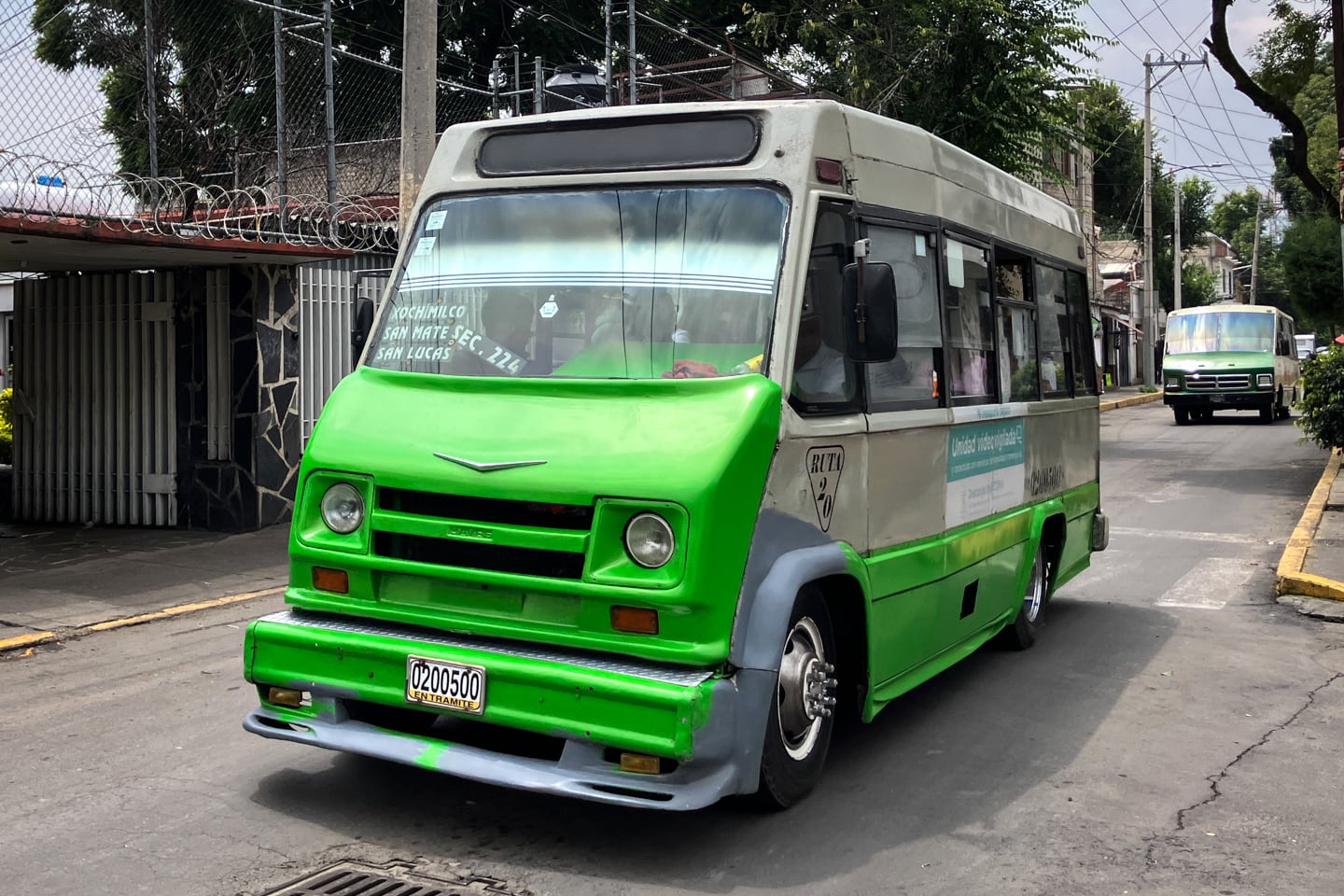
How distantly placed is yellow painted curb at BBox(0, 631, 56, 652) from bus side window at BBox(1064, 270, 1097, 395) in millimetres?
6699

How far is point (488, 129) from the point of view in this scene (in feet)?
18.5

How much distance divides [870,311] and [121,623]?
5828mm

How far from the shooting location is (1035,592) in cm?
824

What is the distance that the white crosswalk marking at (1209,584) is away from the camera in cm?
964

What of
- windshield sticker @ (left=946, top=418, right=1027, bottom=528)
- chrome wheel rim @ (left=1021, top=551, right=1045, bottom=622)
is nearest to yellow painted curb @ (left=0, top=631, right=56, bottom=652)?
windshield sticker @ (left=946, top=418, right=1027, bottom=528)

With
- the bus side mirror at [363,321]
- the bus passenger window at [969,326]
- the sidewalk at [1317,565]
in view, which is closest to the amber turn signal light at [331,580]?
the bus side mirror at [363,321]

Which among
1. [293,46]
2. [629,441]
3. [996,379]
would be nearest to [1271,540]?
[996,379]

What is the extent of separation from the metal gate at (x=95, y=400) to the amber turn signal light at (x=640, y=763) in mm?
9350

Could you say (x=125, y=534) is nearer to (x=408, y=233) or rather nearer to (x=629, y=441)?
(x=408, y=233)

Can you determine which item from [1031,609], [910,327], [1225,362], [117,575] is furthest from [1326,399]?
[1225,362]

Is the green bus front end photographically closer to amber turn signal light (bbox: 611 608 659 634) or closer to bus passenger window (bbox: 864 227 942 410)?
amber turn signal light (bbox: 611 608 659 634)

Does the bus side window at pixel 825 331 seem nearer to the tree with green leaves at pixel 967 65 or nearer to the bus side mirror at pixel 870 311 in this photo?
the bus side mirror at pixel 870 311

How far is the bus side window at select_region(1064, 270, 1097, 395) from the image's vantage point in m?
8.92

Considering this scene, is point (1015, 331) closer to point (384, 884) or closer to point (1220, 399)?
point (384, 884)
